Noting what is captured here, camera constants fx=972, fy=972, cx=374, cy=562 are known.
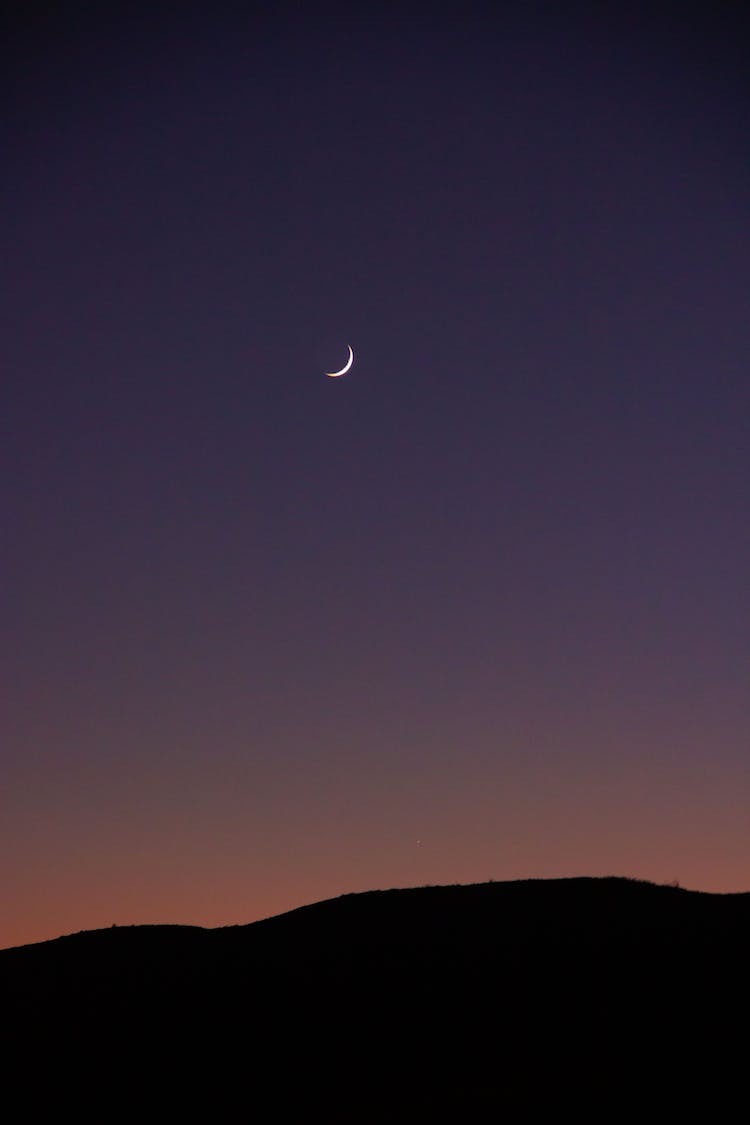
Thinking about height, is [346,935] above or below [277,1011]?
above

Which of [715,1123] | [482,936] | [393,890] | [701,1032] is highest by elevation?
[393,890]

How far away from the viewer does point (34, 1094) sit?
2836cm

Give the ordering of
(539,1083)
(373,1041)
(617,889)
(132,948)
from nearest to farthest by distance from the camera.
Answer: (539,1083) < (373,1041) < (617,889) < (132,948)

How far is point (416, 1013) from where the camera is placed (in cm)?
2748

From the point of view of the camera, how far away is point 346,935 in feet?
116

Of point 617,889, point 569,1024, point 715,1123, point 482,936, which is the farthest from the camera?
point 617,889

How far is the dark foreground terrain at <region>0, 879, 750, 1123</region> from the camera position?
21859 mm

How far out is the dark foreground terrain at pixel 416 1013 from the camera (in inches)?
861

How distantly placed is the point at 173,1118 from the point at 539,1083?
10.1 m

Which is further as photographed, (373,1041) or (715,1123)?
(373,1041)

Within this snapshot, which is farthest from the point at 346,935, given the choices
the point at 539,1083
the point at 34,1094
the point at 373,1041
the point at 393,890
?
the point at 539,1083

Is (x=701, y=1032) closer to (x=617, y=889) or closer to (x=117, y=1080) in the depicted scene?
(x=617, y=889)

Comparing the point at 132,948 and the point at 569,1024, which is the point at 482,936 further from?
the point at 132,948

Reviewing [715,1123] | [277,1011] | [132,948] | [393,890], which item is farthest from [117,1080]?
[715,1123]
